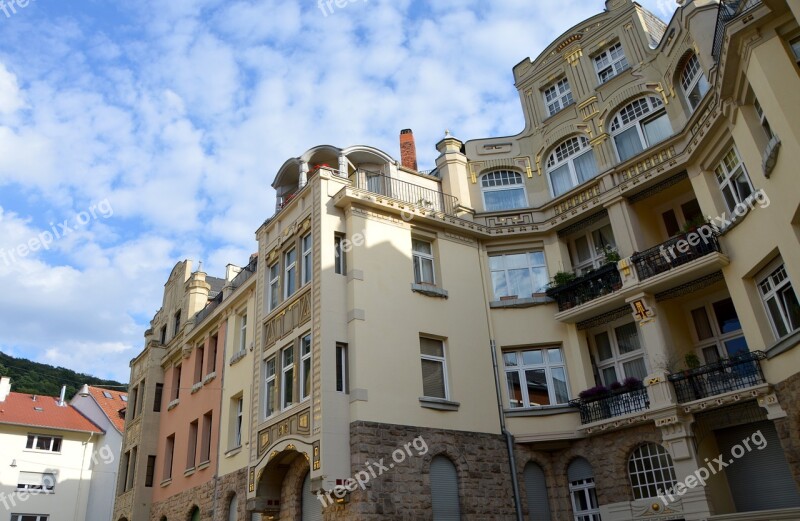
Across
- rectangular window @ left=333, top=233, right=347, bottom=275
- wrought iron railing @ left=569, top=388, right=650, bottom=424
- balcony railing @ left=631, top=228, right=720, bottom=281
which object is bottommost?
wrought iron railing @ left=569, top=388, right=650, bottom=424

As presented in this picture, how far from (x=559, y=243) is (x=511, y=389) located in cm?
532

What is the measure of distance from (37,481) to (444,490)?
27.9 metres

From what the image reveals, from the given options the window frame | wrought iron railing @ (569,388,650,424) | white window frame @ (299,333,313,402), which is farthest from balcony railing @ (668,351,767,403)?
white window frame @ (299,333,313,402)

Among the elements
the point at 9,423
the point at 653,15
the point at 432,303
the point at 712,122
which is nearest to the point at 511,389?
the point at 432,303

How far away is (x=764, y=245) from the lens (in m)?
14.7

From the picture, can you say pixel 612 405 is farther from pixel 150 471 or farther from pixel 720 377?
pixel 150 471

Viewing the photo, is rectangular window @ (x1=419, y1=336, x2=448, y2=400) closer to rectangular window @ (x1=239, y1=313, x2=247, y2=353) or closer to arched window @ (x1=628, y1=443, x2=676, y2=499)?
arched window @ (x1=628, y1=443, x2=676, y2=499)

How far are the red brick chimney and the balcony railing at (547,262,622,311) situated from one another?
7861 mm

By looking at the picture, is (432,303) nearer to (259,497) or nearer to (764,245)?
(259,497)

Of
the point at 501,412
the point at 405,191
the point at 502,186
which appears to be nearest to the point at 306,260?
the point at 405,191

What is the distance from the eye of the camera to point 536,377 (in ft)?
65.3

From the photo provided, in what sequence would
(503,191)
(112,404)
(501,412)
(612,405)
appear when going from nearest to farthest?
(612,405)
(501,412)
(503,191)
(112,404)

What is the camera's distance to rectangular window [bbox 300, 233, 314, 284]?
19125mm

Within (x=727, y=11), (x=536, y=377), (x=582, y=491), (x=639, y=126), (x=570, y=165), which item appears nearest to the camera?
(x=727, y=11)
